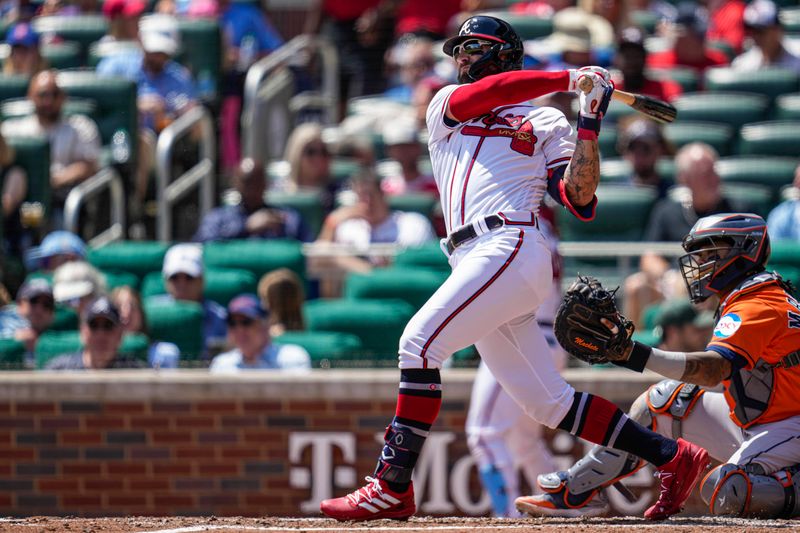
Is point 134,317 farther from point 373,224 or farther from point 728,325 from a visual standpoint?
point 728,325

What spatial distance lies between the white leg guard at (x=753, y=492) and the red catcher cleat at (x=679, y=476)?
81 mm

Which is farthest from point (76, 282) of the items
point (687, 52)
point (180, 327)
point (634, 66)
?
point (687, 52)

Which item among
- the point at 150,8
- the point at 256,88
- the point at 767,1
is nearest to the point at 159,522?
the point at 256,88

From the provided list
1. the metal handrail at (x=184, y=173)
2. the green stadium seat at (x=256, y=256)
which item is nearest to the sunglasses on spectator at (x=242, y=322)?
the green stadium seat at (x=256, y=256)

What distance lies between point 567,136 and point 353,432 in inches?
113

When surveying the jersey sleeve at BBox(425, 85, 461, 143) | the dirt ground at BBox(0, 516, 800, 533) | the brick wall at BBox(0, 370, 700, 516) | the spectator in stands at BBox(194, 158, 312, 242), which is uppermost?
the jersey sleeve at BBox(425, 85, 461, 143)

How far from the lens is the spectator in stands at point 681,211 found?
25.9 ft

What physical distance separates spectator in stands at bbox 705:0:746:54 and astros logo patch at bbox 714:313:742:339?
659 centimetres

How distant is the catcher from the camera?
187 inches

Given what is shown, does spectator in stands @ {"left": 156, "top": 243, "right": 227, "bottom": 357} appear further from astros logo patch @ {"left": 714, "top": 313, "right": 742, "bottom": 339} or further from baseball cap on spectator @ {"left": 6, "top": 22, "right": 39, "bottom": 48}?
astros logo patch @ {"left": 714, "top": 313, "right": 742, "bottom": 339}

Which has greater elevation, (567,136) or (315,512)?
(567,136)

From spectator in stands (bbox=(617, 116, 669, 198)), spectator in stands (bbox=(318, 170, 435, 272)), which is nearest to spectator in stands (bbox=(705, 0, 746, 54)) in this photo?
spectator in stands (bbox=(617, 116, 669, 198))

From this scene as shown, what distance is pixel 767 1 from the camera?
33.2ft

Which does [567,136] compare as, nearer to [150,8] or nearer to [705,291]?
[705,291]
